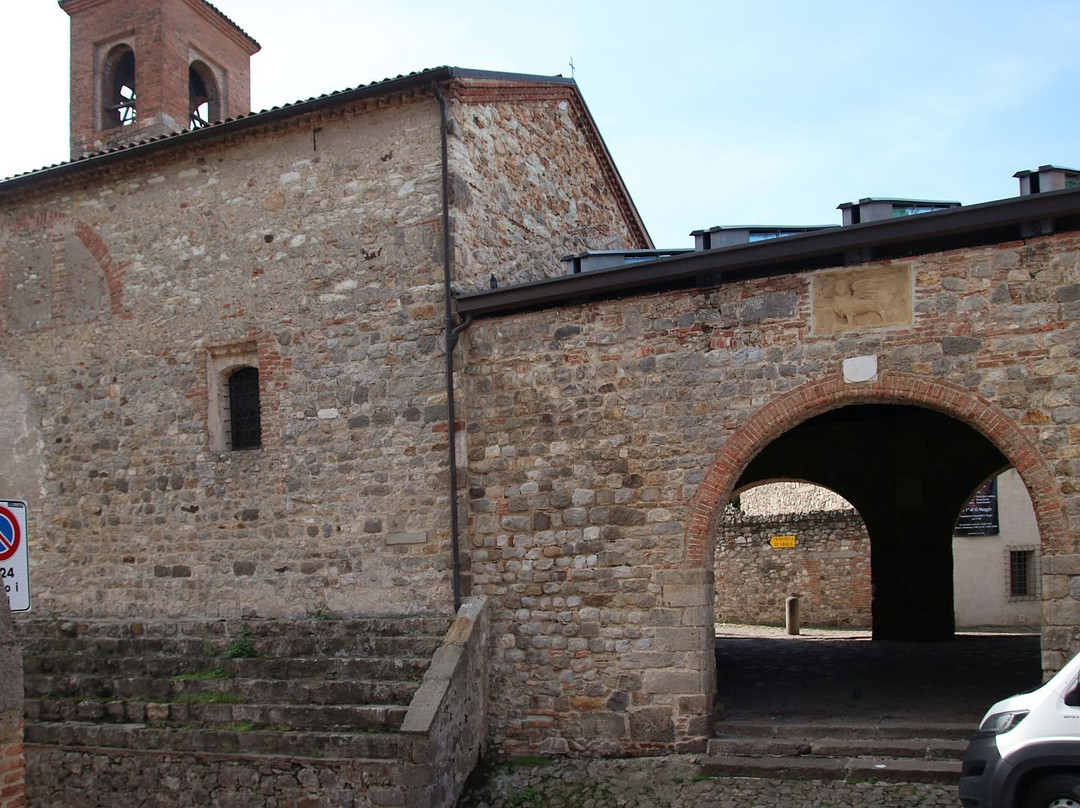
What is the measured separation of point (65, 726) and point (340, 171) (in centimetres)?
593

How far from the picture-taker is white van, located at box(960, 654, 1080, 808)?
5695mm

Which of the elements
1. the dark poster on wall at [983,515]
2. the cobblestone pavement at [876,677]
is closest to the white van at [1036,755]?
the cobblestone pavement at [876,677]

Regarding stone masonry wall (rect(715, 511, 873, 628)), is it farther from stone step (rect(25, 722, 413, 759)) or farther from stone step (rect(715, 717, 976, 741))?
stone step (rect(25, 722, 413, 759))

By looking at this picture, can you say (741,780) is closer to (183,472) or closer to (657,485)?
(657,485)

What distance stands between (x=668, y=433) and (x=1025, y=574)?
626 inches

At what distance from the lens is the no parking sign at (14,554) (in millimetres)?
5945

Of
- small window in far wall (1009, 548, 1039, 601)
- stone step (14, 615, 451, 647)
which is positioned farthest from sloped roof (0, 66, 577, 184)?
small window in far wall (1009, 548, 1039, 601)

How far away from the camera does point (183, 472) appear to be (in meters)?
10.9

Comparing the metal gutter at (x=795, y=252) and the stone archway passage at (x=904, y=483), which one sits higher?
the metal gutter at (x=795, y=252)

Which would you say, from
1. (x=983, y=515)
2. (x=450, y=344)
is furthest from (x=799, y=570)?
(x=450, y=344)

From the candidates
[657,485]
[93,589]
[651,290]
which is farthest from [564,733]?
[93,589]

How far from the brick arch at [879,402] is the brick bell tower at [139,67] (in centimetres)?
1041

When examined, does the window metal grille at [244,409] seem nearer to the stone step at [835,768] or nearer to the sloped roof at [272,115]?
the sloped roof at [272,115]

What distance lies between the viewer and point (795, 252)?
26.9 feet
